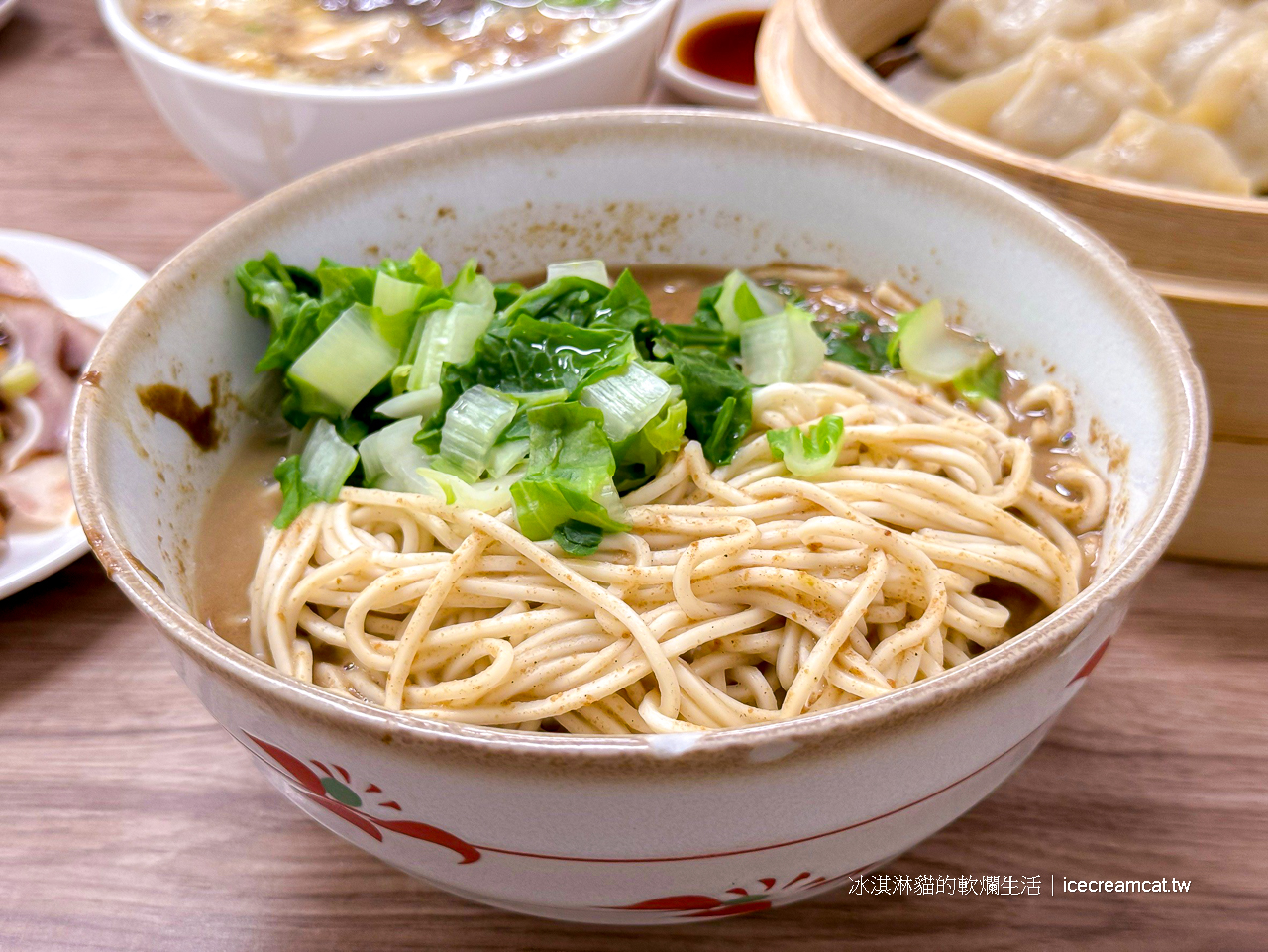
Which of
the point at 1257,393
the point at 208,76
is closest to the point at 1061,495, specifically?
the point at 1257,393

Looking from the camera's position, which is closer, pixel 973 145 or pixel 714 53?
pixel 973 145

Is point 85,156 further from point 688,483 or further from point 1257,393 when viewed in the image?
point 1257,393

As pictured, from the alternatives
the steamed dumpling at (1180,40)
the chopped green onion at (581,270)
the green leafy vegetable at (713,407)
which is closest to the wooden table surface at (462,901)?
the green leafy vegetable at (713,407)

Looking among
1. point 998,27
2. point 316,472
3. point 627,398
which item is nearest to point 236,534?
point 316,472

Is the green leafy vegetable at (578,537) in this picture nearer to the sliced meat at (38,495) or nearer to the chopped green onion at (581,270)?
the chopped green onion at (581,270)

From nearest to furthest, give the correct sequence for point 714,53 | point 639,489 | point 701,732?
1. point 701,732
2. point 639,489
3. point 714,53

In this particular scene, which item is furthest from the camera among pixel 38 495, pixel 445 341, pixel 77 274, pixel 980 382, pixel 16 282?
pixel 77 274

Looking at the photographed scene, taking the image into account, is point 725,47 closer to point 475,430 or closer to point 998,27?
point 998,27
